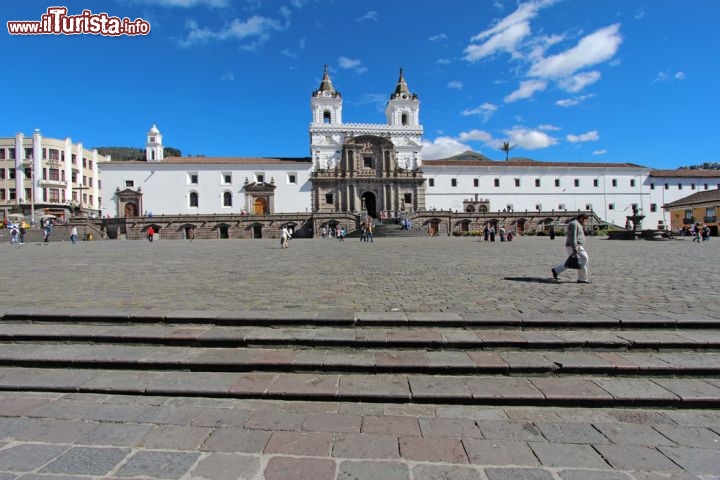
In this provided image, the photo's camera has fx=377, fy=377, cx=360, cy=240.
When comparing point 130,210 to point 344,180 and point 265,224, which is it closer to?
point 265,224

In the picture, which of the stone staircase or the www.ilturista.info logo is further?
the www.ilturista.info logo

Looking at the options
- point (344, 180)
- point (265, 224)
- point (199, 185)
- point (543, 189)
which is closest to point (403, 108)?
point (344, 180)

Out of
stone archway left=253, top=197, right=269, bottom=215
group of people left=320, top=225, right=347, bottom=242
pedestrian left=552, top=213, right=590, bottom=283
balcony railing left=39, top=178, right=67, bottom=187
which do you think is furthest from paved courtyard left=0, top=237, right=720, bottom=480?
balcony railing left=39, top=178, right=67, bottom=187

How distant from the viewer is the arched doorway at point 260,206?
48375mm

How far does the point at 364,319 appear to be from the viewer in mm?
4797

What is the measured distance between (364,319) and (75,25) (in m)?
15.5

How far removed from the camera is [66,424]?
2.94 metres

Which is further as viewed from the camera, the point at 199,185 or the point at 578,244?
the point at 199,185

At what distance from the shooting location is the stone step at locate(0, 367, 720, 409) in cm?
322

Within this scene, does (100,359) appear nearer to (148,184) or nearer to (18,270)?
(18,270)

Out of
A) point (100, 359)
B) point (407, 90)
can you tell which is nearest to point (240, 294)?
point (100, 359)

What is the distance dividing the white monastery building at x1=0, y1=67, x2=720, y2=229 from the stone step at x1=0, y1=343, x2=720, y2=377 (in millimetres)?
40332

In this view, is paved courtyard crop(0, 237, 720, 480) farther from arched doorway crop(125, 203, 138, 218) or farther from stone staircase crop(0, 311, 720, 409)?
arched doorway crop(125, 203, 138, 218)

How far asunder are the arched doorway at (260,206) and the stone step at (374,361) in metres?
45.4
